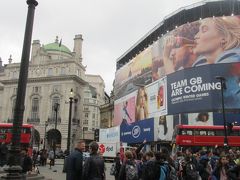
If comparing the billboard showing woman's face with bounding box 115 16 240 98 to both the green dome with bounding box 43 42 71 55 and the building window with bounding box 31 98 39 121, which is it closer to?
the building window with bounding box 31 98 39 121

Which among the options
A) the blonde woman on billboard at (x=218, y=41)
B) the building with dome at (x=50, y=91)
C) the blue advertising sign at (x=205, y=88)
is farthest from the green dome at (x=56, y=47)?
the blonde woman on billboard at (x=218, y=41)

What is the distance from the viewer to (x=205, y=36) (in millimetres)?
49406

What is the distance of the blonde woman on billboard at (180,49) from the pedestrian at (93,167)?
4312 cm

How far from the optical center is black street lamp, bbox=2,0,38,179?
1003 cm

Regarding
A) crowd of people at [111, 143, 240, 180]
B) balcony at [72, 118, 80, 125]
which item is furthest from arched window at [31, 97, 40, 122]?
crowd of people at [111, 143, 240, 180]

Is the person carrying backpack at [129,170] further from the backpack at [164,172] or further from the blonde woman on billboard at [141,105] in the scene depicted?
the blonde woman on billboard at [141,105]

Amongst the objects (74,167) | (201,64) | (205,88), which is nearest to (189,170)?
(74,167)

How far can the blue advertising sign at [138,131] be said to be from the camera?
5231 cm

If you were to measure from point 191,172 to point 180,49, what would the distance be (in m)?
40.3

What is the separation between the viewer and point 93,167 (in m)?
7.53

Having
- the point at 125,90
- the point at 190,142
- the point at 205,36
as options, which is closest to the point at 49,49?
the point at 125,90

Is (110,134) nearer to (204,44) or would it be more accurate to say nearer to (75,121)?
(75,121)

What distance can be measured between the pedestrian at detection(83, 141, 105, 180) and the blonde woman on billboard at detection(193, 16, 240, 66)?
42309 mm

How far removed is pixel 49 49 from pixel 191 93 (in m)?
44.3
